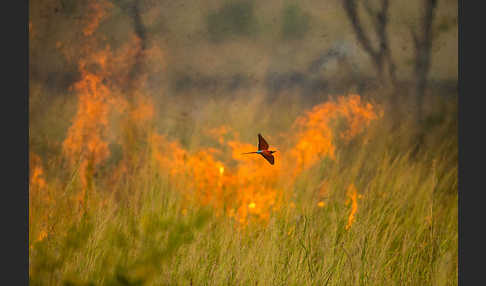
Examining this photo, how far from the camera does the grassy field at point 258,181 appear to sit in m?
2.52

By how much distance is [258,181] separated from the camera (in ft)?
9.11

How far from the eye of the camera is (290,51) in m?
2.76

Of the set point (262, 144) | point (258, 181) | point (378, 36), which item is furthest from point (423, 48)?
point (258, 181)

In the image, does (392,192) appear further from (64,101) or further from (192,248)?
(64,101)

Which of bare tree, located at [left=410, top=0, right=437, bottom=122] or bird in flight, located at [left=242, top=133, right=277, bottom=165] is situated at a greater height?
bare tree, located at [left=410, top=0, right=437, bottom=122]

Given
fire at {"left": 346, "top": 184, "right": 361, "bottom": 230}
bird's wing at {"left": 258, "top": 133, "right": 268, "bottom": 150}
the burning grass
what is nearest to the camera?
the burning grass

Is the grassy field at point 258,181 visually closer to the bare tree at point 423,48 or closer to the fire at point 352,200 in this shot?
the fire at point 352,200

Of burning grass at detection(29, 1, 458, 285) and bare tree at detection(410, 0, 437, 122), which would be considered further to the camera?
bare tree at detection(410, 0, 437, 122)

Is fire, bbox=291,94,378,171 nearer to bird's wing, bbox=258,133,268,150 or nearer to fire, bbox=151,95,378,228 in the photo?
fire, bbox=151,95,378,228

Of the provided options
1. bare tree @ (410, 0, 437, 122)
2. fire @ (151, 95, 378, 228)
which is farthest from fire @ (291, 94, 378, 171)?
bare tree @ (410, 0, 437, 122)

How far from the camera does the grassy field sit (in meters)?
2.52

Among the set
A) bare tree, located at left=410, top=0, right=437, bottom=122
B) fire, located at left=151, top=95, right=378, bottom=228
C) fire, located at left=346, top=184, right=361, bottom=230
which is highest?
bare tree, located at left=410, top=0, right=437, bottom=122

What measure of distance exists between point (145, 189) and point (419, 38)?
177cm

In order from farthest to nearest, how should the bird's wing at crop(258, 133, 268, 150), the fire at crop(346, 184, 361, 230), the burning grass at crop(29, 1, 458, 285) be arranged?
the bird's wing at crop(258, 133, 268, 150) → the fire at crop(346, 184, 361, 230) → the burning grass at crop(29, 1, 458, 285)
